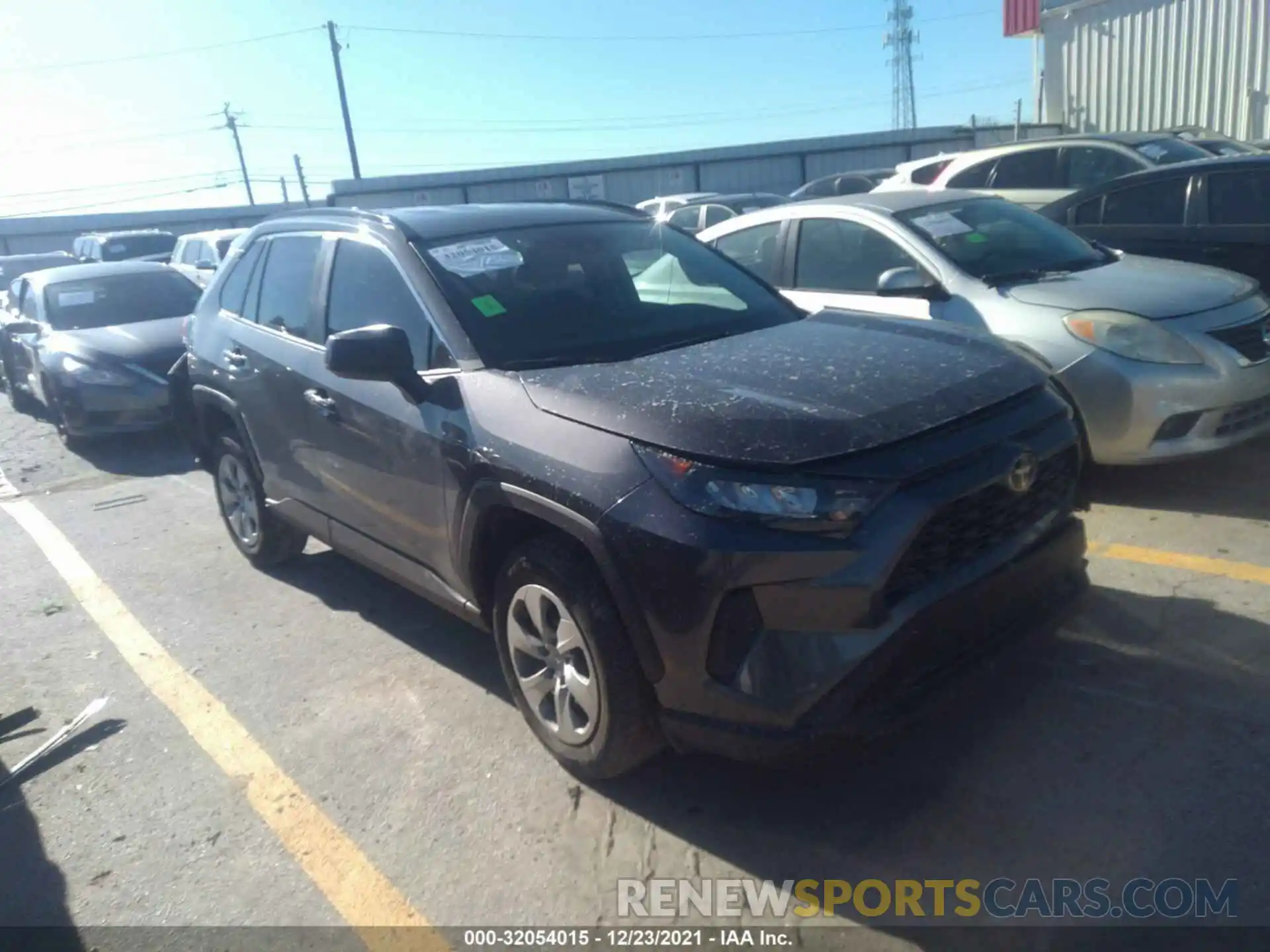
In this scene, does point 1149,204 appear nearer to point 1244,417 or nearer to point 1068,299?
point 1068,299

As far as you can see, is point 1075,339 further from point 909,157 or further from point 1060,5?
point 909,157

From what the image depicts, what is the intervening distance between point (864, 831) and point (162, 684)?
10.2 ft

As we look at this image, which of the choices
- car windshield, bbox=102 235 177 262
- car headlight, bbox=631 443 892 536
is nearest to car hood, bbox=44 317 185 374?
car headlight, bbox=631 443 892 536

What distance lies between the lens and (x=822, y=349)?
354cm

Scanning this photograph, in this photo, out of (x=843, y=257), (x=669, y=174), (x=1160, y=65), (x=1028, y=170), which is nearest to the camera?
(x=843, y=257)

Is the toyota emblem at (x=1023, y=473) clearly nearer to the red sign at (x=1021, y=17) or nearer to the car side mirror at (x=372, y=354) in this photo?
the car side mirror at (x=372, y=354)

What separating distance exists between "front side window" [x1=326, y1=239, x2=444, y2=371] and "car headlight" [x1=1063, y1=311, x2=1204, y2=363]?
3.27 metres

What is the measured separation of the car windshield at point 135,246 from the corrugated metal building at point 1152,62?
60.8 ft

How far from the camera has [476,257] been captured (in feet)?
13.0

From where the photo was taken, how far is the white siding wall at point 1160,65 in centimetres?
1766

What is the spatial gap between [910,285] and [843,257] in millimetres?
781

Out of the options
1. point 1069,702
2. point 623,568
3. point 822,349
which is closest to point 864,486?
point 623,568

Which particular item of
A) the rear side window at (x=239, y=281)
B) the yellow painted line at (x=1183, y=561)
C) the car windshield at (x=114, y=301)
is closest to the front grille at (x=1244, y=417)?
the yellow painted line at (x=1183, y=561)

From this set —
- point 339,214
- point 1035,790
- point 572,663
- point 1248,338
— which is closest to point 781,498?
point 572,663
